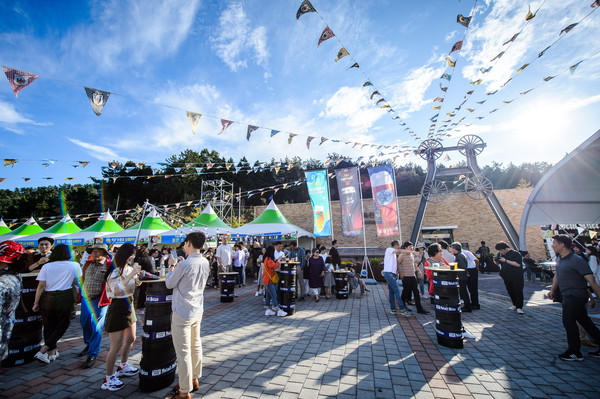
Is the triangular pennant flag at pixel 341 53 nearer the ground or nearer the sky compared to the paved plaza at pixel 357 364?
nearer the sky

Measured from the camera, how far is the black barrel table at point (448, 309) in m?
4.12

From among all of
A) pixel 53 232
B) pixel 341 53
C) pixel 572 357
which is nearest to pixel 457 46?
pixel 341 53

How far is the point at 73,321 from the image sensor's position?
604cm

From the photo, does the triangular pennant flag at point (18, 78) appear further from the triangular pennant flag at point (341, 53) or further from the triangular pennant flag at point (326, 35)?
the triangular pennant flag at point (341, 53)

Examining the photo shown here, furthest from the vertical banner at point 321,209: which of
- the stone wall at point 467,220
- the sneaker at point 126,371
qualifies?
the sneaker at point 126,371

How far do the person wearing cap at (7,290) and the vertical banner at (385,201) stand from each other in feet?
42.5

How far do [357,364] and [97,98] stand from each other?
24.3ft

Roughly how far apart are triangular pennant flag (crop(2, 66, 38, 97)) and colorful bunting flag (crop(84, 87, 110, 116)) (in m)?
0.84

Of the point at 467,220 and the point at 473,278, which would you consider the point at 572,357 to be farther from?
the point at 467,220

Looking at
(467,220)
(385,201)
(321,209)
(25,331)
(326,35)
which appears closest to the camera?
(25,331)

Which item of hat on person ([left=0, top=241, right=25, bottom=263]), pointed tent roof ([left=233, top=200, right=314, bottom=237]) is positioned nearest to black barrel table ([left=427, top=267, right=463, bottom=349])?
hat on person ([left=0, top=241, right=25, bottom=263])

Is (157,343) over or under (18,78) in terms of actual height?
under

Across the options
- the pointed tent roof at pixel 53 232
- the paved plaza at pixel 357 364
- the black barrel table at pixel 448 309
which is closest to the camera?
the paved plaza at pixel 357 364

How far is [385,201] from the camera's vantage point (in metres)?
13.7
